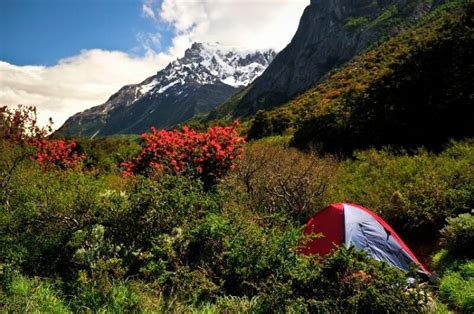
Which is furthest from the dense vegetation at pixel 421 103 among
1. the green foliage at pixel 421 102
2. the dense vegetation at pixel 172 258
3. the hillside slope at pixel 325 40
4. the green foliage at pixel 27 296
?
the hillside slope at pixel 325 40

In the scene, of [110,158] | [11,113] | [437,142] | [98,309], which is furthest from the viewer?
[110,158]

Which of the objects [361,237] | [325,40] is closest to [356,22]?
[325,40]

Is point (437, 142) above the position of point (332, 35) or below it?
below

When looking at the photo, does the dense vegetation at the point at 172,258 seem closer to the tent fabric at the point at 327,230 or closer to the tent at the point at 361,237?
the tent at the point at 361,237

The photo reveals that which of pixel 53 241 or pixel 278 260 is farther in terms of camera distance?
pixel 53 241

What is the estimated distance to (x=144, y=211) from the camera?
7746 mm

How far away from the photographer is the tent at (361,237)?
9148 millimetres

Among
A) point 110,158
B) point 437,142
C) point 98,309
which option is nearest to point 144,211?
point 98,309

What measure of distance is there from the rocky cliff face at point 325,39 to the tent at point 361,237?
96281 millimetres

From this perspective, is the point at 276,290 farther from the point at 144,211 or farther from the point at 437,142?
the point at 437,142

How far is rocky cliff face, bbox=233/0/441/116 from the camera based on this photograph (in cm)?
10643

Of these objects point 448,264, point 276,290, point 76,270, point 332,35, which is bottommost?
point 448,264

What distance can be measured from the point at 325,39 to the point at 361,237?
135300 millimetres

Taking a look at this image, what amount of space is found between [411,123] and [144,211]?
13822 millimetres
